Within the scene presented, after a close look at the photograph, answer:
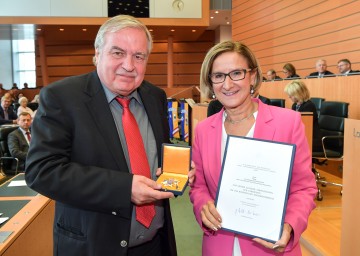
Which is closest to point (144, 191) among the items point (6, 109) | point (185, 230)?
point (185, 230)

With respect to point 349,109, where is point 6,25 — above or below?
above

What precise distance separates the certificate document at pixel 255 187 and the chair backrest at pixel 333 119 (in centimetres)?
371

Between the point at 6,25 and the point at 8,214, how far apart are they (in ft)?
38.4

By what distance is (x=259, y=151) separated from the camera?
125 cm

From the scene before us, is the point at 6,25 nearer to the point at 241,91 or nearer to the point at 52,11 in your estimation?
the point at 52,11

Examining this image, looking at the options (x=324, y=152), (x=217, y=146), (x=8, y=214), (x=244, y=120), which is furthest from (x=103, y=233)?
(x=324, y=152)

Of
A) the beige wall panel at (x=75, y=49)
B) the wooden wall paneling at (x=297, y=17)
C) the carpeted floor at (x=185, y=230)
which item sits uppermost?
the beige wall panel at (x=75, y=49)

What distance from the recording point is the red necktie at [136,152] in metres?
1.37

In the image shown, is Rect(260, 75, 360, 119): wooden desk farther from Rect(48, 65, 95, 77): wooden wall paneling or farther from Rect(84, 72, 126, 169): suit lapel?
Rect(48, 65, 95, 77): wooden wall paneling

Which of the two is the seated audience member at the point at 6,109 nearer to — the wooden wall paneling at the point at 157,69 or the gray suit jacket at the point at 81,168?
the gray suit jacket at the point at 81,168

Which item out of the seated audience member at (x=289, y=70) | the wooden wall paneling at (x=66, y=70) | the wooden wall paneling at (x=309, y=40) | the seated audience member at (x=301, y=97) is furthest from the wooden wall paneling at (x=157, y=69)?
the seated audience member at (x=301, y=97)

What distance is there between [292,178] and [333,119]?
12.6ft

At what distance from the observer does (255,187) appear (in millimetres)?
1249

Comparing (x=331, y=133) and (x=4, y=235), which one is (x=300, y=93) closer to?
(x=331, y=133)
